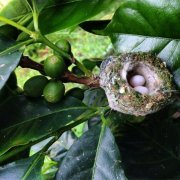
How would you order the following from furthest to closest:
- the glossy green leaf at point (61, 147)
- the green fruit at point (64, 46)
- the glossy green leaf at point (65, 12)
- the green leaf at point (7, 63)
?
the glossy green leaf at point (61, 147)
the glossy green leaf at point (65, 12)
the green fruit at point (64, 46)
the green leaf at point (7, 63)

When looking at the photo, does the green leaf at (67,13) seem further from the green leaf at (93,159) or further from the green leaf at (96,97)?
the green leaf at (93,159)

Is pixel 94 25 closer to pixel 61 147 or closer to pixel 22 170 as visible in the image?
pixel 22 170

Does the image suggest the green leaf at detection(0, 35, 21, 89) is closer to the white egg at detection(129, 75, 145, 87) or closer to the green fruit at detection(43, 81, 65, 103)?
the green fruit at detection(43, 81, 65, 103)

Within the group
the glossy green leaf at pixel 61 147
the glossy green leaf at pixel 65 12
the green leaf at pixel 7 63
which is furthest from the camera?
the glossy green leaf at pixel 61 147

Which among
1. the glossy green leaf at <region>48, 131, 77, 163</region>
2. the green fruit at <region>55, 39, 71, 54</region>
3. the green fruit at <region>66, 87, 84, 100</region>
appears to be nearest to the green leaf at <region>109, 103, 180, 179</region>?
the green fruit at <region>66, 87, 84, 100</region>

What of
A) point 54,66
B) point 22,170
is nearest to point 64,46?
point 54,66

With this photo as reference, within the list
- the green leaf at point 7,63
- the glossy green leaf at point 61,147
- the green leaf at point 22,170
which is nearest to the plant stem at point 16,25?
the green leaf at point 7,63

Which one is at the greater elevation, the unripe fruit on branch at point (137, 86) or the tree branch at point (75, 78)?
the tree branch at point (75, 78)
